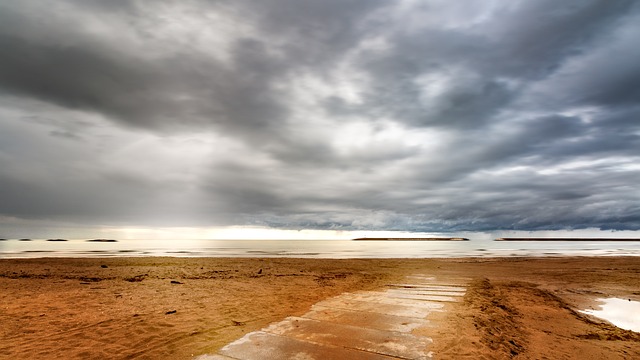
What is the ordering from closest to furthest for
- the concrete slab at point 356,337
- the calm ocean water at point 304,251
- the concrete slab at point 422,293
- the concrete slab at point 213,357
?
the concrete slab at point 213,357
the concrete slab at point 356,337
the concrete slab at point 422,293
the calm ocean water at point 304,251

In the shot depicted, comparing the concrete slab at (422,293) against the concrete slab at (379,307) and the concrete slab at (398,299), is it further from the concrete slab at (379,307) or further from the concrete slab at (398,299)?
the concrete slab at (379,307)

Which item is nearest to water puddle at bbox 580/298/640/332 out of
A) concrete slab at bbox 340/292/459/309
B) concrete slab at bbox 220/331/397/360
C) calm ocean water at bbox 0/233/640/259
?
concrete slab at bbox 340/292/459/309

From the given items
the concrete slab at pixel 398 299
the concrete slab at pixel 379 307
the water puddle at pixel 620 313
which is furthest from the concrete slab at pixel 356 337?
the water puddle at pixel 620 313

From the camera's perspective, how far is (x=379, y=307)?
33.6 feet

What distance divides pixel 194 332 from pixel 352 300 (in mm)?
5591

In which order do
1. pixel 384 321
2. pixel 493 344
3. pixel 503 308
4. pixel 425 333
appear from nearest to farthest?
pixel 493 344 < pixel 425 333 < pixel 384 321 < pixel 503 308

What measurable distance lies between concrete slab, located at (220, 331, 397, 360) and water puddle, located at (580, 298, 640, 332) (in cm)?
824

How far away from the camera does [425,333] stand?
7477 mm

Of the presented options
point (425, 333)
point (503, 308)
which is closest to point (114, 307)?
point (425, 333)

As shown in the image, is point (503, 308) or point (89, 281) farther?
point (89, 281)

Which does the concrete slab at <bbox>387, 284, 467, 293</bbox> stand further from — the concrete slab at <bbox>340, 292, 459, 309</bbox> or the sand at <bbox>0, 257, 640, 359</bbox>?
the concrete slab at <bbox>340, 292, 459, 309</bbox>

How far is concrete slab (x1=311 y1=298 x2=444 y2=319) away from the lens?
373 inches

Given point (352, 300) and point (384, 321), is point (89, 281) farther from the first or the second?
point (384, 321)

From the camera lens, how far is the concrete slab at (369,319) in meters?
7.99
